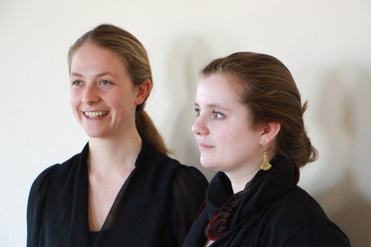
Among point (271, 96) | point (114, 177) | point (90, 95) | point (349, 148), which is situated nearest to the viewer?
point (271, 96)

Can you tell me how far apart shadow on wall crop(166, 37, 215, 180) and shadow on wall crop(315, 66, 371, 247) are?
1.64 feet

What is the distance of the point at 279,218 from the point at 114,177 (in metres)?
0.69

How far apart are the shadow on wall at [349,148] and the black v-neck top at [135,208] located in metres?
0.42

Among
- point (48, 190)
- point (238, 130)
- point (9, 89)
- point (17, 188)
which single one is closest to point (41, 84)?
point (9, 89)

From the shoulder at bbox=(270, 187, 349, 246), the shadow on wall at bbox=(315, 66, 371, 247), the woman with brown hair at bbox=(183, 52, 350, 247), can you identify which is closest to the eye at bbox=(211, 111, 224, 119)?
the woman with brown hair at bbox=(183, 52, 350, 247)

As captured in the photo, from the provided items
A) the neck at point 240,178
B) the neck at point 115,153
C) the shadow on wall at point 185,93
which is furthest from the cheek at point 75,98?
the neck at point 240,178

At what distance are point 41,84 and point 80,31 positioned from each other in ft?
1.07

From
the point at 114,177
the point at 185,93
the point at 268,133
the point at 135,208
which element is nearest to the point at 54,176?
the point at 114,177

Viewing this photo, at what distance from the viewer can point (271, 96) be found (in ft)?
3.74

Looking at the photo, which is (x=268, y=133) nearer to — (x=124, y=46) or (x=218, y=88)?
(x=218, y=88)

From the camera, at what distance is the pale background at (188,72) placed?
1331 mm

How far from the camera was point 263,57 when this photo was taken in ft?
3.90

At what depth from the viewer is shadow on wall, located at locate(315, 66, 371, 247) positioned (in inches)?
51.4

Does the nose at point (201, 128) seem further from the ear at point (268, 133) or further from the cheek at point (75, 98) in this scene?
the cheek at point (75, 98)
